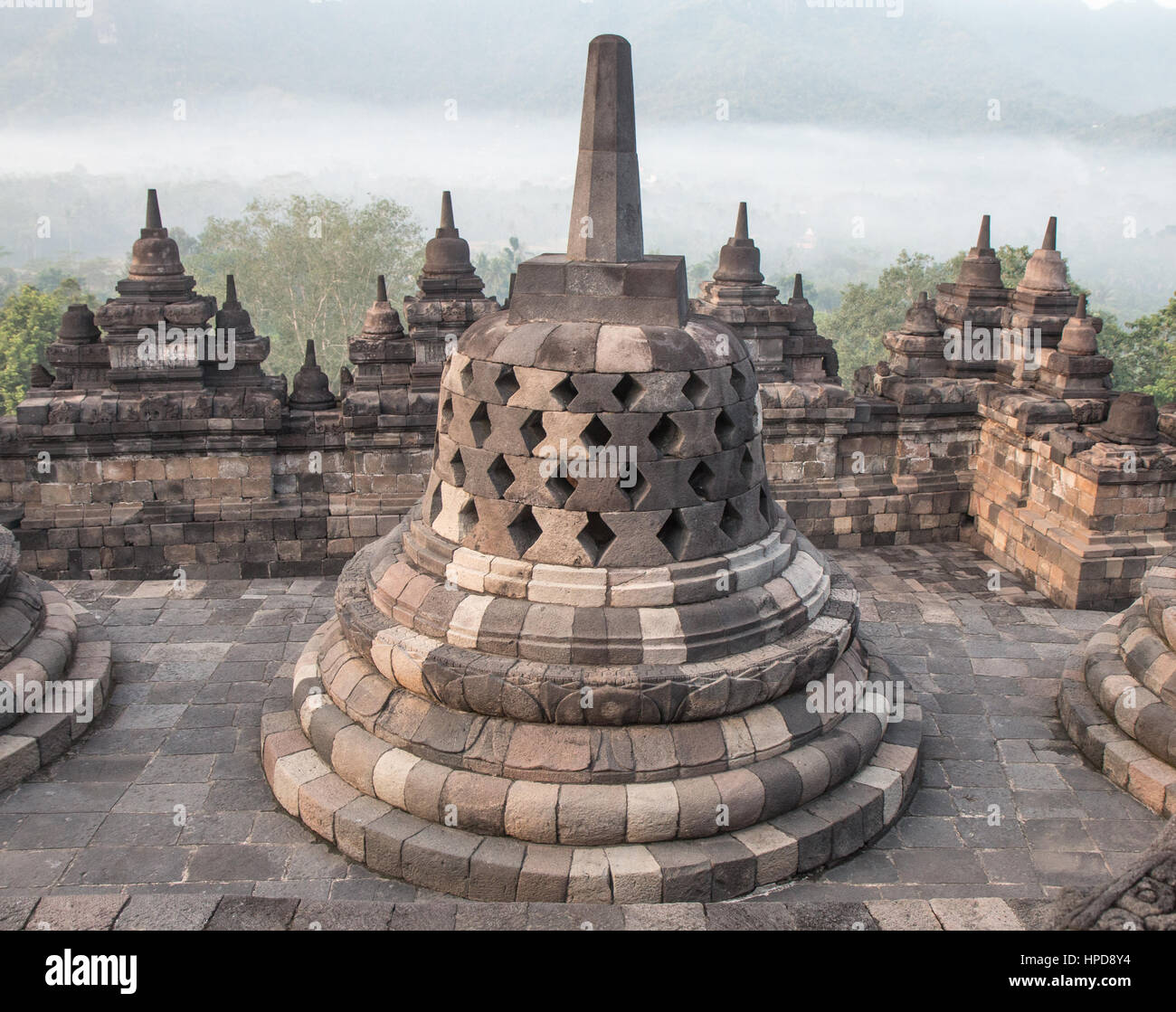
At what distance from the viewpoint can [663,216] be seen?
182 meters

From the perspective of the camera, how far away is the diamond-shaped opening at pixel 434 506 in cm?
635

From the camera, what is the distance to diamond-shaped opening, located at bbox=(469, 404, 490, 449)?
232 inches

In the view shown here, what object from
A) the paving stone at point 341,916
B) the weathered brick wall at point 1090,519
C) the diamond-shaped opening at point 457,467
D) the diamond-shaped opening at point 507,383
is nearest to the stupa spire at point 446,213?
the weathered brick wall at point 1090,519

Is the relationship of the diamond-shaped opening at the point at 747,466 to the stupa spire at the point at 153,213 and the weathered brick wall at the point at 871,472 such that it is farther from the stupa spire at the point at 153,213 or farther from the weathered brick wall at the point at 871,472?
the stupa spire at the point at 153,213

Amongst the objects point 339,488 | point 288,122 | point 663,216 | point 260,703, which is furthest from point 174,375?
point 288,122

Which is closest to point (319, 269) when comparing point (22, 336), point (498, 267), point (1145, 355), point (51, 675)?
point (22, 336)

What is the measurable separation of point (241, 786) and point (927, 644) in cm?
526

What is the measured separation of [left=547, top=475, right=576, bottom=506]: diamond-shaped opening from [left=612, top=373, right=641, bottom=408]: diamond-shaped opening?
528 mm

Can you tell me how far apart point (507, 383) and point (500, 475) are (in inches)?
20.4

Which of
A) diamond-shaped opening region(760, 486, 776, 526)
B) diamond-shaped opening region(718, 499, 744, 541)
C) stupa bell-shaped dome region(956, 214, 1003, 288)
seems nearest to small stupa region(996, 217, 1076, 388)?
stupa bell-shaped dome region(956, 214, 1003, 288)

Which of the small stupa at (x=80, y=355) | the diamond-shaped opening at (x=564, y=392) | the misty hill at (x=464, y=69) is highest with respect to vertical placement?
the misty hill at (x=464, y=69)

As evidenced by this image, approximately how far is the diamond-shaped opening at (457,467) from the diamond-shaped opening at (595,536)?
82 centimetres

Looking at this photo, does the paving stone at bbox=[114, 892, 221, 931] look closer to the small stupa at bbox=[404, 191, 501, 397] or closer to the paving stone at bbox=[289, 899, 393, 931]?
the paving stone at bbox=[289, 899, 393, 931]

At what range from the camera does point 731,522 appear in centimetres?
600
